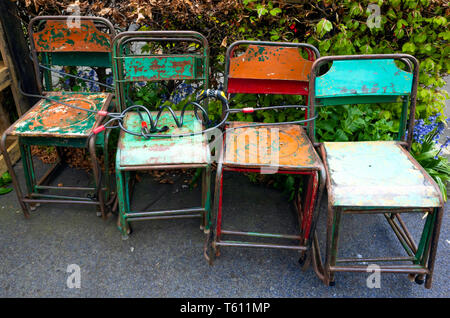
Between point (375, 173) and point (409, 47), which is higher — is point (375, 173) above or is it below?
below

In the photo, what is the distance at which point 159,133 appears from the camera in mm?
2451

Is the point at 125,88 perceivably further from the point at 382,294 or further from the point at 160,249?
the point at 382,294

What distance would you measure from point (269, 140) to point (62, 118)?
144 centimetres

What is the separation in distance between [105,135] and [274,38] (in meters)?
1.40

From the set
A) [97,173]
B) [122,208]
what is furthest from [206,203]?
[97,173]

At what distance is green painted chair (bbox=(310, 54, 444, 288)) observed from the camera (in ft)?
6.41

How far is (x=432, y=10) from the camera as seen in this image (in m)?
2.66

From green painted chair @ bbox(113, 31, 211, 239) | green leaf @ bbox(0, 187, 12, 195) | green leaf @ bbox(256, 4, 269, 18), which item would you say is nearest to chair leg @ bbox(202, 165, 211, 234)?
green painted chair @ bbox(113, 31, 211, 239)

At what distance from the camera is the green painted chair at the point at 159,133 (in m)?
2.24

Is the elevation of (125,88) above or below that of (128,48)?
below

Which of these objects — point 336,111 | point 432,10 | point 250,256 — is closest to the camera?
point 250,256

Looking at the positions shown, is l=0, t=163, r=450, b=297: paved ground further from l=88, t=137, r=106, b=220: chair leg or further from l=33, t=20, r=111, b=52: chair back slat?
l=33, t=20, r=111, b=52: chair back slat

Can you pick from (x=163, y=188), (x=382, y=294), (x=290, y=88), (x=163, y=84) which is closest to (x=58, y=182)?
(x=163, y=188)

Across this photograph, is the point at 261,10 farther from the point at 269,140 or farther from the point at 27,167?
the point at 27,167
